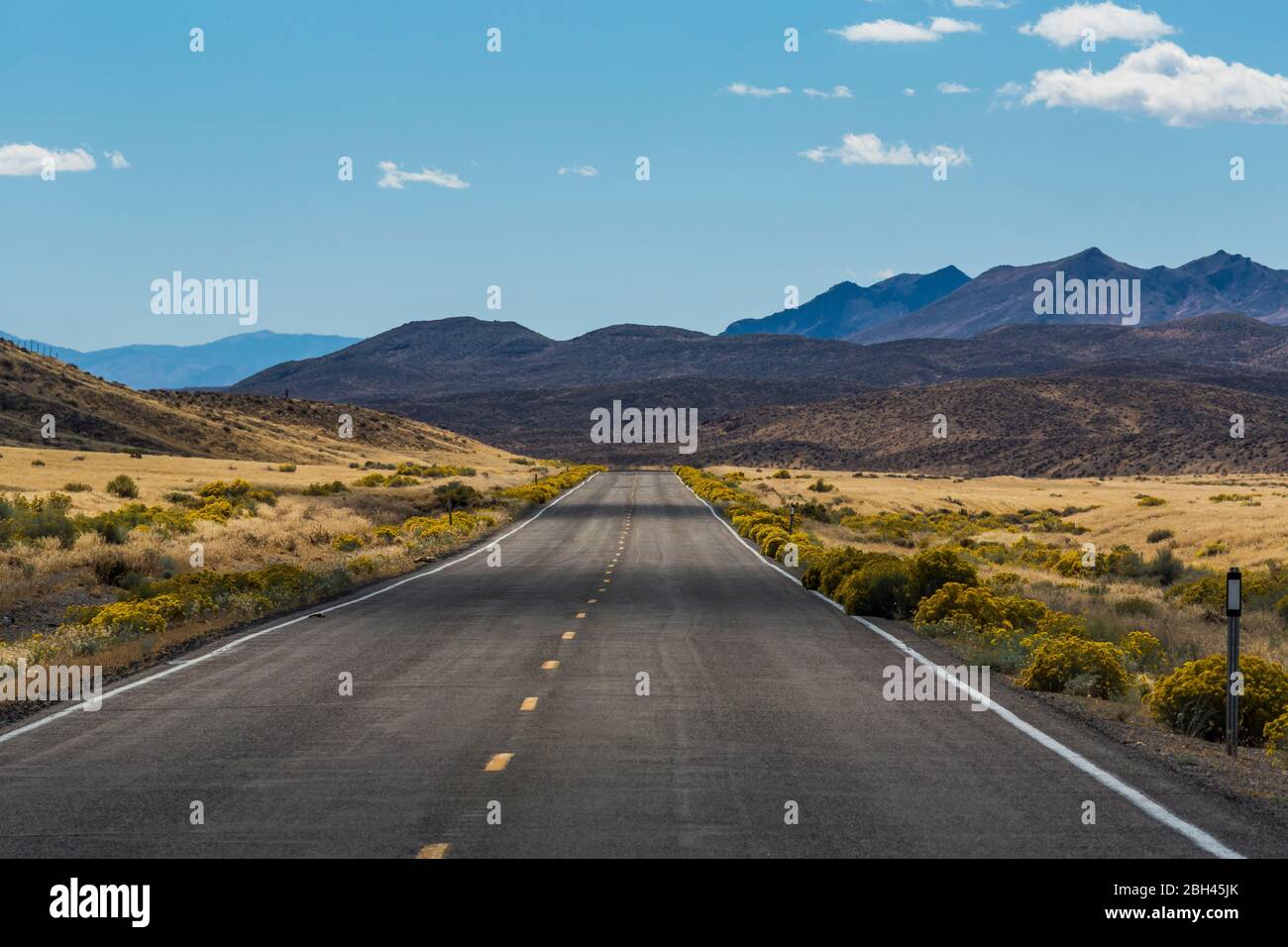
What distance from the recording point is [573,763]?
991 cm

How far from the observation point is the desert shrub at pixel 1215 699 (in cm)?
1205

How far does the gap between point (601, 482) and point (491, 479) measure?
9.41 meters

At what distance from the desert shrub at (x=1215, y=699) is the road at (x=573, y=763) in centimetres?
101

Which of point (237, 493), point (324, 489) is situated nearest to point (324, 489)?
point (324, 489)

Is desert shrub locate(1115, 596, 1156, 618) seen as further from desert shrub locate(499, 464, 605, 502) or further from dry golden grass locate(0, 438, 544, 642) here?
desert shrub locate(499, 464, 605, 502)

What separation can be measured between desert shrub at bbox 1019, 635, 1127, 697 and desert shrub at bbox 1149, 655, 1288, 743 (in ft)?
4.95

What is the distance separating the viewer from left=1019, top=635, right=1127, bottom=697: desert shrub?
1429 cm

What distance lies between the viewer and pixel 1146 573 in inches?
1453

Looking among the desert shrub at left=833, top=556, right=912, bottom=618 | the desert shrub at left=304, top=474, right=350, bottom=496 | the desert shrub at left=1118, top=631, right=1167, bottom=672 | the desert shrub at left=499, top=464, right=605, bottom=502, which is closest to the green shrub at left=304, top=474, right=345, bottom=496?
the desert shrub at left=304, top=474, right=350, bottom=496

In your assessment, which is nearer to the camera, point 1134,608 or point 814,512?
point 1134,608

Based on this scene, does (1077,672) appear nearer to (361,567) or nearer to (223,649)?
(223,649)

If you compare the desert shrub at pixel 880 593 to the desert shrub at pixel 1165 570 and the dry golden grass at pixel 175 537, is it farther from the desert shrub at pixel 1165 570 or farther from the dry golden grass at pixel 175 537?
the desert shrub at pixel 1165 570

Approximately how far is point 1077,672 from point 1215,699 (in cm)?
241

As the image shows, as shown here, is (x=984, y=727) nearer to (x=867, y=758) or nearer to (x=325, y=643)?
(x=867, y=758)
